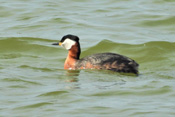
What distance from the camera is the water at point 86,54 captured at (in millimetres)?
9773

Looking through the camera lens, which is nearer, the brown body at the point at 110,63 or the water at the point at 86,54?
the water at the point at 86,54

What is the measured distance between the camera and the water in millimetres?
9773

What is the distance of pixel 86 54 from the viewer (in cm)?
1539

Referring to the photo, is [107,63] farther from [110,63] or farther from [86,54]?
[86,54]

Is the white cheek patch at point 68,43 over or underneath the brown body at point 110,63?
over

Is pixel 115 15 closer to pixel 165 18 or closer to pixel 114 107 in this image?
pixel 165 18

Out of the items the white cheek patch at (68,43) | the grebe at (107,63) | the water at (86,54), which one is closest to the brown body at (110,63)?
the grebe at (107,63)

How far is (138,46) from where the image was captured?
15641mm

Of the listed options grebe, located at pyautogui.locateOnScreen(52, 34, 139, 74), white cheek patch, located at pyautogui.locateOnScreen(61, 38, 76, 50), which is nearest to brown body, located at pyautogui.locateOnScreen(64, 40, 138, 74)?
grebe, located at pyautogui.locateOnScreen(52, 34, 139, 74)

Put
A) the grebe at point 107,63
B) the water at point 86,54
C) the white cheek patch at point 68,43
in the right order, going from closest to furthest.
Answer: the water at point 86,54 → the grebe at point 107,63 → the white cheek patch at point 68,43

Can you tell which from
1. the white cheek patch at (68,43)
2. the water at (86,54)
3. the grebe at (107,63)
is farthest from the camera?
the white cheek patch at (68,43)

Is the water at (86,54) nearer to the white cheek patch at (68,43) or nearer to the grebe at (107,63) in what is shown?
the grebe at (107,63)

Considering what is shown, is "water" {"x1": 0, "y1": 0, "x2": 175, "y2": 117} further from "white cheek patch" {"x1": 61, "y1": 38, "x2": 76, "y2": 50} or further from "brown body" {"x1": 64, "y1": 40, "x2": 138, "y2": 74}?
"white cheek patch" {"x1": 61, "y1": 38, "x2": 76, "y2": 50}

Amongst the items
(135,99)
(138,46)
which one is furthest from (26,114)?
(138,46)
